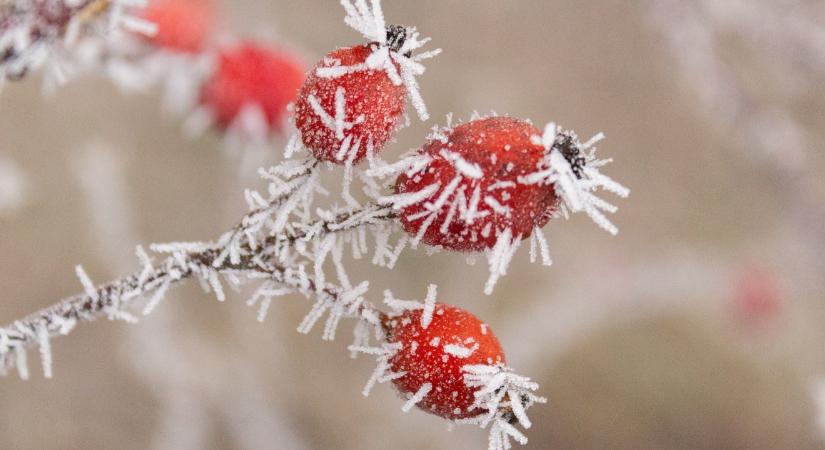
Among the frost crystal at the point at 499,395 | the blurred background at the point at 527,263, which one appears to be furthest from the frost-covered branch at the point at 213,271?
the blurred background at the point at 527,263

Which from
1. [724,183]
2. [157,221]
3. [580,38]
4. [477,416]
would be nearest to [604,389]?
[724,183]

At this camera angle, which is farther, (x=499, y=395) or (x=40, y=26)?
(x=40, y=26)

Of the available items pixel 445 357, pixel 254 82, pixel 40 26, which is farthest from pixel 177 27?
pixel 445 357

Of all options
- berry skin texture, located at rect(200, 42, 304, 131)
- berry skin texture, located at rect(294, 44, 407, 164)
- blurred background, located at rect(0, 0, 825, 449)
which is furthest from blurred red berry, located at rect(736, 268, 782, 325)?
berry skin texture, located at rect(294, 44, 407, 164)

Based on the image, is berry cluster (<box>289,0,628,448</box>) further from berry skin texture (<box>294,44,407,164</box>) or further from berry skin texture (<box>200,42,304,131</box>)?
berry skin texture (<box>200,42,304,131</box>)

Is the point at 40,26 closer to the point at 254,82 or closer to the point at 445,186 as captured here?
the point at 445,186

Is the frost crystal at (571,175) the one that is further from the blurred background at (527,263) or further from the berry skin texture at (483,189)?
the blurred background at (527,263)
